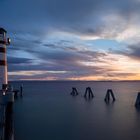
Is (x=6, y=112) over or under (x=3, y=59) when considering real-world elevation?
under

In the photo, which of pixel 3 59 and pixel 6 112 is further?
pixel 3 59

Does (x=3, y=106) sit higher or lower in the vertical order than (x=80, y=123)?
higher

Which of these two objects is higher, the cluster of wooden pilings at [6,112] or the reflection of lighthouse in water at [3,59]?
the reflection of lighthouse in water at [3,59]

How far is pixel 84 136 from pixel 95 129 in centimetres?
262

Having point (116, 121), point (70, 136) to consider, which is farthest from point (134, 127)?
point (70, 136)

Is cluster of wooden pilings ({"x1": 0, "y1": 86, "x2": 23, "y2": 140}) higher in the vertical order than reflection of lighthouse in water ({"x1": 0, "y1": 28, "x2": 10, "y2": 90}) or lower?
lower

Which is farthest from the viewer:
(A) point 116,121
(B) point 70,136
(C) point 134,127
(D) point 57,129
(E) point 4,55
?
(A) point 116,121

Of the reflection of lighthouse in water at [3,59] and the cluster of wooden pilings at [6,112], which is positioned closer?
the cluster of wooden pilings at [6,112]

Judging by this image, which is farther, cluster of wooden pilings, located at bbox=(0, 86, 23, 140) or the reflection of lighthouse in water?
the reflection of lighthouse in water

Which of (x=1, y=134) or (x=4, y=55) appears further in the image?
(x=4, y=55)

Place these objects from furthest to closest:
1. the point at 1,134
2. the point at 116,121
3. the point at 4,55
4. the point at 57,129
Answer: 1. the point at 116,121
2. the point at 57,129
3. the point at 4,55
4. the point at 1,134

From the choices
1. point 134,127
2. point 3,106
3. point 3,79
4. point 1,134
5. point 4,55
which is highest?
point 4,55

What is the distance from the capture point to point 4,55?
1103 centimetres

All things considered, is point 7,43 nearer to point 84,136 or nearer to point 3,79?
point 3,79
